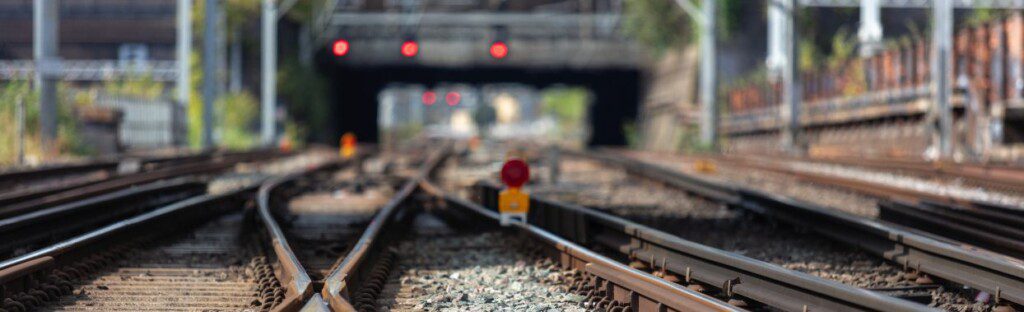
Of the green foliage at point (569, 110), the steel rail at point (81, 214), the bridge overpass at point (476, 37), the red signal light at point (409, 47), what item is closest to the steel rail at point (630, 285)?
the steel rail at point (81, 214)

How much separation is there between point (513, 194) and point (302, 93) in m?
36.4

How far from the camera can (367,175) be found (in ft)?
61.6

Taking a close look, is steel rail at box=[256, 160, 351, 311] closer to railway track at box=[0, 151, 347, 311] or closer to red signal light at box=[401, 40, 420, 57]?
railway track at box=[0, 151, 347, 311]

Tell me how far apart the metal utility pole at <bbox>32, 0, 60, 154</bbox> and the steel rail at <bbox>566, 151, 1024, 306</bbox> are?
13.5 meters

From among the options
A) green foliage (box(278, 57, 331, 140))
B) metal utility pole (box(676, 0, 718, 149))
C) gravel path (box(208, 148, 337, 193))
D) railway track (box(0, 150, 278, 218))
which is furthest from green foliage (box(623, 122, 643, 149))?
railway track (box(0, 150, 278, 218))

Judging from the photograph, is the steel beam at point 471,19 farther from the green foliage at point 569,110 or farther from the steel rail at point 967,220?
the steel rail at point 967,220

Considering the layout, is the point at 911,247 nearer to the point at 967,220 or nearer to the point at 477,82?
the point at 967,220

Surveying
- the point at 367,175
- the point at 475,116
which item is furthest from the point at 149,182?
the point at 475,116

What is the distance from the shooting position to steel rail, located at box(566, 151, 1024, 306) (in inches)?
219

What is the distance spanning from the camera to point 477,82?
192ft

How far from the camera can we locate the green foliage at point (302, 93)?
44.0m

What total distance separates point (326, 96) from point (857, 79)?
24.8 metres

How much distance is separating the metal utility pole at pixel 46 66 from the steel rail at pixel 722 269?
13597mm

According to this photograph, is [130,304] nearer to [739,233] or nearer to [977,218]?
[739,233]
